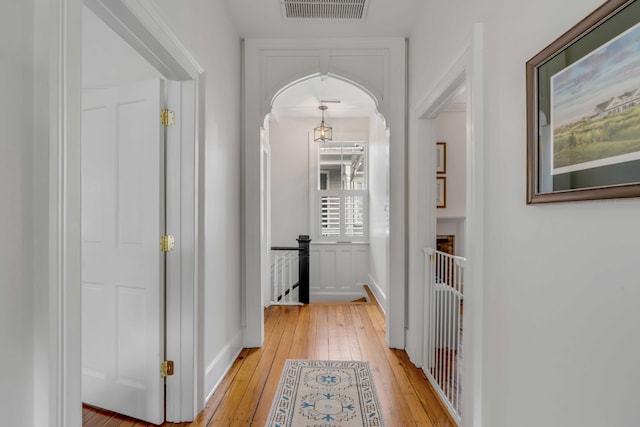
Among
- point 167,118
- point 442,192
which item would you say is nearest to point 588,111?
point 167,118

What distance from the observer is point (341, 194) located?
588 cm

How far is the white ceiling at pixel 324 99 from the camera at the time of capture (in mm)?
4414

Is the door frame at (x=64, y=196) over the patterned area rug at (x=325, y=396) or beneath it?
over

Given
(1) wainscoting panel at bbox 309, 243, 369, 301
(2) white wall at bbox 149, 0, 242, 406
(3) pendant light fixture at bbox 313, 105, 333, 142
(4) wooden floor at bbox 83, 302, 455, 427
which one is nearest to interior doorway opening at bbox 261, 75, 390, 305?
(1) wainscoting panel at bbox 309, 243, 369, 301

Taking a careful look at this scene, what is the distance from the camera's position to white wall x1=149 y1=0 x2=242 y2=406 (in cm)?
220

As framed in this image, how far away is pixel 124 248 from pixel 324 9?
227 cm

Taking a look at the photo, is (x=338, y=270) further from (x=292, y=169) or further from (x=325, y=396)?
(x=325, y=396)

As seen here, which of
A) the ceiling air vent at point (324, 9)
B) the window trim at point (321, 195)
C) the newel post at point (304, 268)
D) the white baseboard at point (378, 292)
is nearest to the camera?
the ceiling air vent at point (324, 9)

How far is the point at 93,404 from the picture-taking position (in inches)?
84.4

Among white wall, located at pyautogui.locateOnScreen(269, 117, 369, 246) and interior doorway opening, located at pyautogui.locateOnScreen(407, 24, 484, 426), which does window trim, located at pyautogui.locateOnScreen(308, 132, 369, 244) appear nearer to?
white wall, located at pyautogui.locateOnScreen(269, 117, 369, 246)

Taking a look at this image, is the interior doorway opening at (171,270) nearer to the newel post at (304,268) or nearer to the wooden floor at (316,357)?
the wooden floor at (316,357)

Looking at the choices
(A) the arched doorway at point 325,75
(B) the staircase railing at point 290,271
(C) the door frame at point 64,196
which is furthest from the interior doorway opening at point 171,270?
(B) the staircase railing at point 290,271

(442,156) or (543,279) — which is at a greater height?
(442,156)

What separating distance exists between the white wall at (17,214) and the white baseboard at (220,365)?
1.45m
